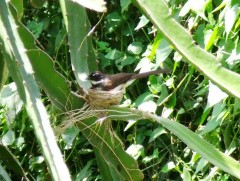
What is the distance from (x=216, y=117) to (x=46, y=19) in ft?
4.81

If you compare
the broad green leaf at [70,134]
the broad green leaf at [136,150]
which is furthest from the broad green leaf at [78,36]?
the broad green leaf at [136,150]

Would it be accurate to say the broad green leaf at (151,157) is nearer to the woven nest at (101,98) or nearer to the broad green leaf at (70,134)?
the broad green leaf at (70,134)

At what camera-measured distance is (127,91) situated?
3.39m

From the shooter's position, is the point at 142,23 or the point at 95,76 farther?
the point at 142,23

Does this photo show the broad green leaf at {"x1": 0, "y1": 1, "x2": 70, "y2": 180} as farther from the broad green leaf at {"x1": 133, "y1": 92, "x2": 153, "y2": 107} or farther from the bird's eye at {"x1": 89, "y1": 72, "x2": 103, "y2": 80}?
the broad green leaf at {"x1": 133, "y1": 92, "x2": 153, "y2": 107}

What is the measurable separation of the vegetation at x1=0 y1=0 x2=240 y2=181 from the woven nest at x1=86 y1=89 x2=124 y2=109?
0.10 ft

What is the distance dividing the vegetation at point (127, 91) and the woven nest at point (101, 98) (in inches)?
1.1

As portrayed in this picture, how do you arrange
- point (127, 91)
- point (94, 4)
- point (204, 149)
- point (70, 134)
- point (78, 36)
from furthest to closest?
point (127, 91)
point (70, 134)
point (78, 36)
point (204, 149)
point (94, 4)

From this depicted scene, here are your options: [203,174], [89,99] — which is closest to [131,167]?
[89,99]

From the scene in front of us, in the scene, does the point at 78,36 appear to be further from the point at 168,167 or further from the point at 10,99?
the point at 168,167

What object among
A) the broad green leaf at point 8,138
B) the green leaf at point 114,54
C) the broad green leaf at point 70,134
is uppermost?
the green leaf at point 114,54

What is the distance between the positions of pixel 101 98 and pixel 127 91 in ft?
4.10

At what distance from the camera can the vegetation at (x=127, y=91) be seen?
1569 millimetres

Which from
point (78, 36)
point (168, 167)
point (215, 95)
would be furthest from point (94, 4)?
point (168, 167)
